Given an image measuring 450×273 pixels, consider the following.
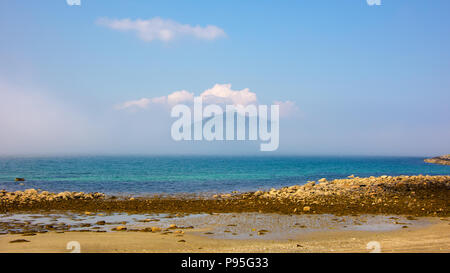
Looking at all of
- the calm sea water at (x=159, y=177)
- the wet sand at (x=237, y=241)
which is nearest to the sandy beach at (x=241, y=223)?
the wet sand at (x=237, y=241)

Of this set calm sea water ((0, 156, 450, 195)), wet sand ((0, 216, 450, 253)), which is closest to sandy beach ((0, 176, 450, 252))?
wet sand ((0, 216, 450, 253))

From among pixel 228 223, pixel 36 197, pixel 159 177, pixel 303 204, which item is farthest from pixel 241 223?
pixel 159 177

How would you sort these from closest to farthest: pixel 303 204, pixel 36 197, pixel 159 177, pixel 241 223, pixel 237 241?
pixel 237 241 < pixel 241 223 < pixel 303 204 < pixel 36 197 < pixel 159 177

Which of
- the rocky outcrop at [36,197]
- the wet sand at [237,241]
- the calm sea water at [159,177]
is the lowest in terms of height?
the calm sea water at [159,177]

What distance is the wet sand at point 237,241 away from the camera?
11.1 metres

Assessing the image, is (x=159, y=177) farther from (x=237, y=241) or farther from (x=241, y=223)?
(x=237, y=241)

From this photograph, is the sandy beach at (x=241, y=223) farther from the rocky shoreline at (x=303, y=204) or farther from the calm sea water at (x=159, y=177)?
the calm sea water at (x=159, y=177)

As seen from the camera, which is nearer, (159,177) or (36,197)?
(36,197)

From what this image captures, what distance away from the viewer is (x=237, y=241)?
1276 centimetres
